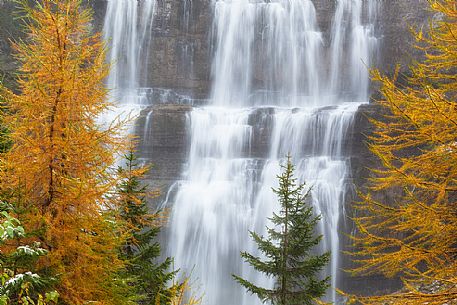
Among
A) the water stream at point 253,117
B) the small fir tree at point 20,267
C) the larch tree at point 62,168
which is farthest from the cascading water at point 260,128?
the small fir tree at point 20,267

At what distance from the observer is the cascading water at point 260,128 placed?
2206cm

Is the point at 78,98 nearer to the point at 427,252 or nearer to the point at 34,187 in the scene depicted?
the point at 34,187

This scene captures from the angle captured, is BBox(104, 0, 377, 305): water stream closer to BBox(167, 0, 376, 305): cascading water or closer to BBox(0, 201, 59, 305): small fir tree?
BBox(167, 0, 376, 305): cascading water

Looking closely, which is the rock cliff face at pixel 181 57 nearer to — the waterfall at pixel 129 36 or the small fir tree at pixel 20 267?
the waterfall at pixel 129 36

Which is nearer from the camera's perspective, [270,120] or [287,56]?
[270,120]

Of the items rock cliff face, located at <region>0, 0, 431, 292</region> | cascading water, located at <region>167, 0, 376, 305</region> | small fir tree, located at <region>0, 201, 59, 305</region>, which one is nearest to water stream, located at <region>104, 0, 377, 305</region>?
cascading water, located at <region>167, 0, 376, 305</region>

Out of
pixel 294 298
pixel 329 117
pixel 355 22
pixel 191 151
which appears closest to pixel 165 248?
pixel 191 151

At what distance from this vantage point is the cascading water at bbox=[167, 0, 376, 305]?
22.1 metres

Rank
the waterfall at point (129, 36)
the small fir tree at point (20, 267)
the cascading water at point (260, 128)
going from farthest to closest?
1. the waterfall at point (129, 36)
2. the cascading water at point (260, 128)
3. the small fir tree at point (20, 267)

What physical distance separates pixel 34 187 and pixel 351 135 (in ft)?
69.5

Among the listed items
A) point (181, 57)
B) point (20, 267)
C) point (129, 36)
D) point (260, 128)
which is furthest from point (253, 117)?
point (20, 267)

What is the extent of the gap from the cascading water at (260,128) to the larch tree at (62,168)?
1028 centimetres

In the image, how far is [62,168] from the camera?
528 centimetres

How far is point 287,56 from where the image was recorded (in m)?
33.5
